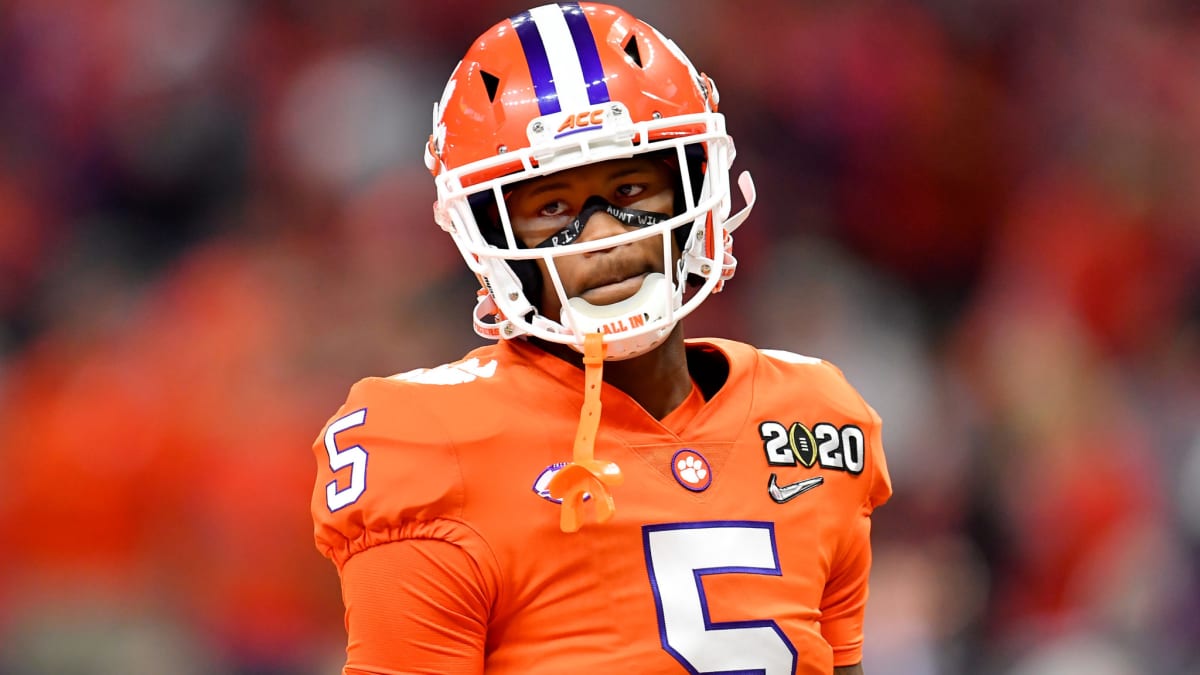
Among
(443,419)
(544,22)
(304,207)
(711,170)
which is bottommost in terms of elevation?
(304,207)

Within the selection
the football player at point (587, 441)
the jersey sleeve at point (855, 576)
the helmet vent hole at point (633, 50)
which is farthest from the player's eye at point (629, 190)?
the jersey sleeve at point (855, 576)

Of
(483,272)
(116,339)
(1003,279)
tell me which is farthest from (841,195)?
(483,272)

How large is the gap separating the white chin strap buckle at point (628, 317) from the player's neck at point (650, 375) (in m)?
0.09

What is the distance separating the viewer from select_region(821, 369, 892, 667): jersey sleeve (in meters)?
1.43

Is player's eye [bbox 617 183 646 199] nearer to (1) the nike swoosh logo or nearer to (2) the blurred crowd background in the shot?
(1) the nike swoosh logo

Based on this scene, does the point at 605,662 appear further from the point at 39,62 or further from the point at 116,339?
the point at 39,62

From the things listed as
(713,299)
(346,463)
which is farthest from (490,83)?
(713,299)

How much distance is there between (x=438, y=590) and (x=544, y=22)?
22.9 inches

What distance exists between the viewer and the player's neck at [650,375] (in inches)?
53.4

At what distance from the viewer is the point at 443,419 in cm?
124

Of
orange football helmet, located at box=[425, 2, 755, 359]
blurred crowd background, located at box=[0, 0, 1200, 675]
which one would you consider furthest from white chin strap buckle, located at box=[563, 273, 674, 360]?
blurred crowd background, located at box=[0, 0, 1200, 675]

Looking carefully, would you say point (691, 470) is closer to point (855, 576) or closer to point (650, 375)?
point (650, 375)

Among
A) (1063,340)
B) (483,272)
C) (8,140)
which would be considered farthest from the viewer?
(1063,340)

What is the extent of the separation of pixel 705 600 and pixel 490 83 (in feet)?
1.80
